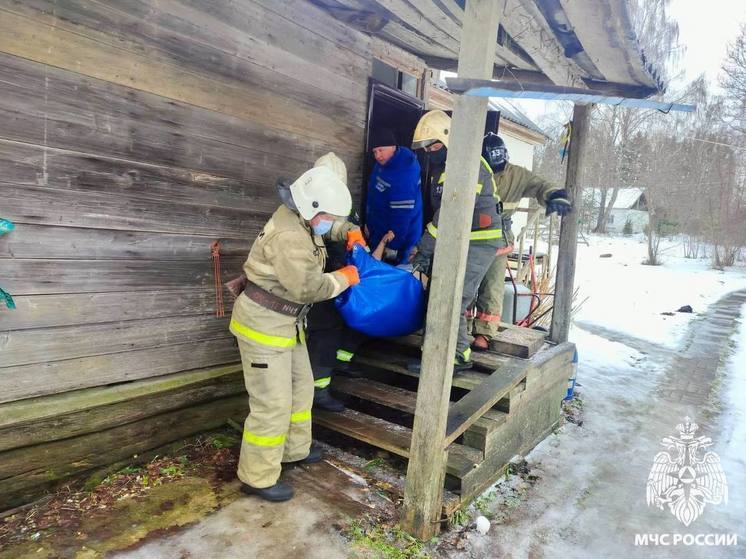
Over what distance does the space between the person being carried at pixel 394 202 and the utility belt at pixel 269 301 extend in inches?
79.2

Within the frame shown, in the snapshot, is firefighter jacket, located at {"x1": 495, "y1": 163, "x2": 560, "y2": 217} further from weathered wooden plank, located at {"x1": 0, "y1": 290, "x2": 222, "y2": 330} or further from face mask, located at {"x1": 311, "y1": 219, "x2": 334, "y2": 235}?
weathered wooden plank, located at {"x1": 0, "y1": 290, "x2": 222, "y2": 330}

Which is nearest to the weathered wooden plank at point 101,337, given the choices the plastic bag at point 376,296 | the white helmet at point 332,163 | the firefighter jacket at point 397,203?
the plastic bag at point 376,296

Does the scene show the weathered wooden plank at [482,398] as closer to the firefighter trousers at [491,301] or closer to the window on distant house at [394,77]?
the firefighter trousers at [491,301]

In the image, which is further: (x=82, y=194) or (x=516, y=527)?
(x=516, y=527)

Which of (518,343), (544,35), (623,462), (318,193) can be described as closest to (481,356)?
(518,343)

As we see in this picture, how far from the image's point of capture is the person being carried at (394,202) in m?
4.40

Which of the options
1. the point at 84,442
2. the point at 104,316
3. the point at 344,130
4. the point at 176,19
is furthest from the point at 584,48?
the point at 84,442

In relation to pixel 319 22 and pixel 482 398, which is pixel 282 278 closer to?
pixel 482 398

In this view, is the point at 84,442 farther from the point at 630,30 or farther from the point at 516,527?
the point at 630,30

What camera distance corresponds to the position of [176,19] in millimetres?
2881

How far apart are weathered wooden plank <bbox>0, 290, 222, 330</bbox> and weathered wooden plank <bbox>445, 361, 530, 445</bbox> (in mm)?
1800

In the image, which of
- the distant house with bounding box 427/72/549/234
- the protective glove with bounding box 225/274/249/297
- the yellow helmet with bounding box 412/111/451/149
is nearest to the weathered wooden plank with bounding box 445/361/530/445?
the protective glove with bounding box 225/274/249/297

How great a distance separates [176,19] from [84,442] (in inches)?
100

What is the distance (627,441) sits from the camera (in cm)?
431
